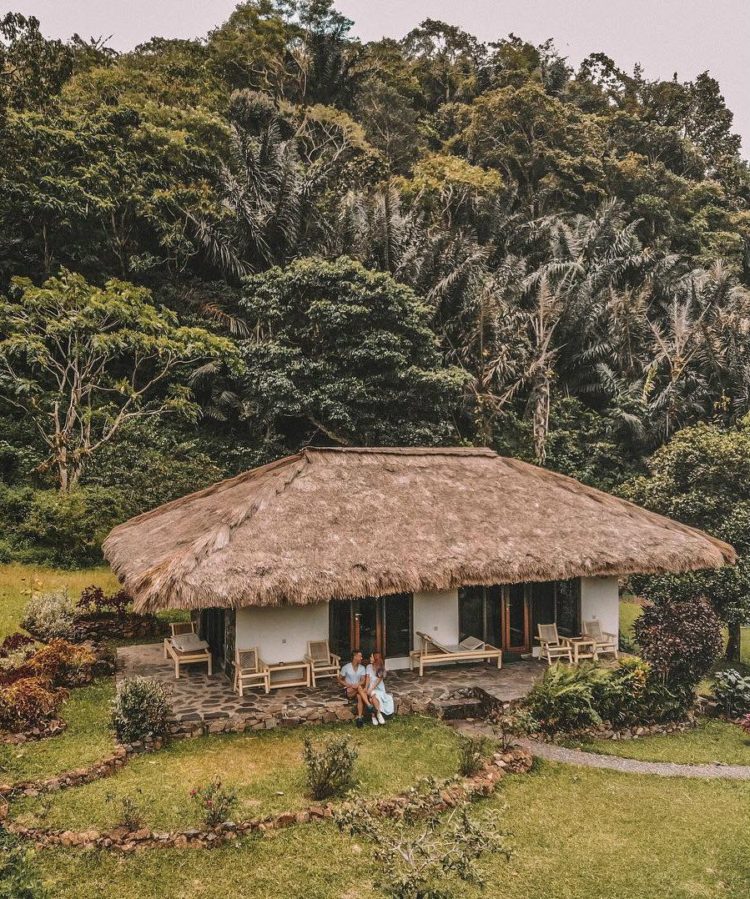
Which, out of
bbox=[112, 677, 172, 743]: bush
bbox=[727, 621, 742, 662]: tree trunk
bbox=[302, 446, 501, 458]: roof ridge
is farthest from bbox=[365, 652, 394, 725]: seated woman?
bbox=[727, 621, 742, 662]: tree trunk

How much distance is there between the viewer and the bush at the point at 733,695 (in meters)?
11.2

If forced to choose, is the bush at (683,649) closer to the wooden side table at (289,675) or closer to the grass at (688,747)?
the grass at (688,747)

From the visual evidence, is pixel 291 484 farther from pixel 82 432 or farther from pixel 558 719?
pixel 82 432

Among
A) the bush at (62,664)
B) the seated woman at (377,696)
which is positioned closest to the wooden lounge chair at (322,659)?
the seated woman at (377,696)

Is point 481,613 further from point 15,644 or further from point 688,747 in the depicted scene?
point 15,644

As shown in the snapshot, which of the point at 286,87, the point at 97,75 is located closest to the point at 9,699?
the point at 97,75

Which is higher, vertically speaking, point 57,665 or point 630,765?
point 57,665

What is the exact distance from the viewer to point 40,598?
1366cm

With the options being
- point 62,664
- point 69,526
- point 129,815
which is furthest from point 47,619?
point 129,815

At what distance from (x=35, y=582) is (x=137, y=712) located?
9.05 meters

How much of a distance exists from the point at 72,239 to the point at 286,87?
1644 centimetres

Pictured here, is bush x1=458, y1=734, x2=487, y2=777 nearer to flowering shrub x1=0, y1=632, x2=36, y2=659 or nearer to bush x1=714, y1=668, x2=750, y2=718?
bush x1=714, y1=668, x2=750, y2=718

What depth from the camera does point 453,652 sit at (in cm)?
1238

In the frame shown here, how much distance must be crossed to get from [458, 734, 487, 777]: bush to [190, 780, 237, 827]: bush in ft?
9.19
